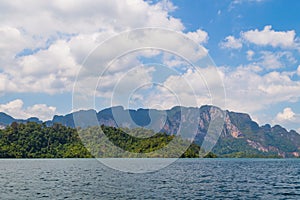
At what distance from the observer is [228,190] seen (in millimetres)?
53969

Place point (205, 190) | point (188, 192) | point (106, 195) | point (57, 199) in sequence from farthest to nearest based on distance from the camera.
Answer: point (205, 190) < point (188, 192) < point (106, 195) < point (57, 199)

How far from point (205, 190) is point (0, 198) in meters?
27.5

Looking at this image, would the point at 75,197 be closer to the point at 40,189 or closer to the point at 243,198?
the point at 40,189

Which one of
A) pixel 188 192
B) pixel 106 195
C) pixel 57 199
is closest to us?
pixel 57 199

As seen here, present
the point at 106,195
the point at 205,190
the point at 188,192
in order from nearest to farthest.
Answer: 1. the point at 106,195
2. the point at 188,192
3. the point at 205,190

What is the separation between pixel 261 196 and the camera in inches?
1866

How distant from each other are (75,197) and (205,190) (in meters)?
19.3

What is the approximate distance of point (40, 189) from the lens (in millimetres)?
52406

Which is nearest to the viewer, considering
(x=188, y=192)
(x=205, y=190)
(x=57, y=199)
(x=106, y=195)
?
(x=57, y=199)

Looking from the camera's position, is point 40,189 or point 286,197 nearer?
point 286,197

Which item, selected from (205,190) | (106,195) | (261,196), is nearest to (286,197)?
(261,196)

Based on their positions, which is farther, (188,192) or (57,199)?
(188,192)

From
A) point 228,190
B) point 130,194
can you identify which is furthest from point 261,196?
point 130,194

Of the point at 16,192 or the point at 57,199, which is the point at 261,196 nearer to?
the point at 57,199
